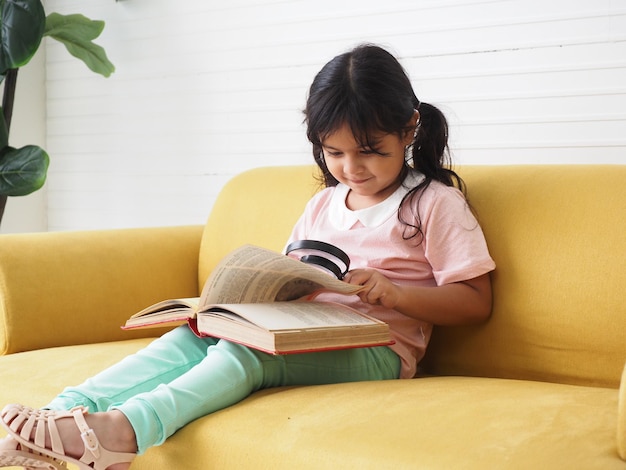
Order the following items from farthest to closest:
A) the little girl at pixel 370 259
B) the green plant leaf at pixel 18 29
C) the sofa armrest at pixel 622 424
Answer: the green plant leaf at pixel 18 29
the little girl at pixel 370 259
the sofa armrest at pixel 622 424

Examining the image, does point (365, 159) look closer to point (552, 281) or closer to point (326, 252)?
point (326, 252)

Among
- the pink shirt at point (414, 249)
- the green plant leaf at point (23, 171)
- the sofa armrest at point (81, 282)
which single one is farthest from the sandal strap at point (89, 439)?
the green plant leaf at point (23, 171)

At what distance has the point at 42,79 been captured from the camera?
3281mm

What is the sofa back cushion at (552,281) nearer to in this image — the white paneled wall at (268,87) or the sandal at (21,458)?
the white paneled wall at (268,87)

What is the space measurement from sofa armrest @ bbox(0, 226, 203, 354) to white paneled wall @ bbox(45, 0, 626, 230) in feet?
2.20

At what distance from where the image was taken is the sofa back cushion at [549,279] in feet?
5.02

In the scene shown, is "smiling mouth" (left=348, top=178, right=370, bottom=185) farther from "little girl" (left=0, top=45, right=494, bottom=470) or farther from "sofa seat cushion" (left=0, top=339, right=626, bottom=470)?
"sofa seat cushion" (left=0, top=339, right=626, bottom=470)

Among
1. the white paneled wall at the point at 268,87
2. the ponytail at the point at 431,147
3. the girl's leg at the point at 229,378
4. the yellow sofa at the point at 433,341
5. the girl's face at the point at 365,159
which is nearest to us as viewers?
the yellow sofa at the point at 433,341

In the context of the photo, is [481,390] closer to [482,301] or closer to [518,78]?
[482,301]

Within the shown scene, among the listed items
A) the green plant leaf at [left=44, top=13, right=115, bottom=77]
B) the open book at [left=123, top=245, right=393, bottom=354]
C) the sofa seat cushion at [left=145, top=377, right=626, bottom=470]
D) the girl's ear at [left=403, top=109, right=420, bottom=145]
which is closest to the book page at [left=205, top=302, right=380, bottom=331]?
the open book at [left=123, top=245, right=393, bottom=354]

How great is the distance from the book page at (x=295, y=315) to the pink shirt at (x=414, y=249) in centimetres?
17

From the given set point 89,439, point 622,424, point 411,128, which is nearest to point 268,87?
point 411,128

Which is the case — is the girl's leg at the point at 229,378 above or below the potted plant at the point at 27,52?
below

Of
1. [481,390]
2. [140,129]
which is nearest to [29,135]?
[140,129]
